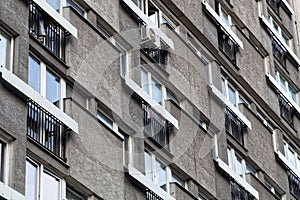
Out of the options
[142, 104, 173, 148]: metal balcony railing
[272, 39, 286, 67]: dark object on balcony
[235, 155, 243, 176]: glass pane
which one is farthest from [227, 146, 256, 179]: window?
[272, 39, 286, 67]: dark object on balcony

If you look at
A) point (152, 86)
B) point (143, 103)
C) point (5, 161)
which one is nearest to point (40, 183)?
point (5, 161)

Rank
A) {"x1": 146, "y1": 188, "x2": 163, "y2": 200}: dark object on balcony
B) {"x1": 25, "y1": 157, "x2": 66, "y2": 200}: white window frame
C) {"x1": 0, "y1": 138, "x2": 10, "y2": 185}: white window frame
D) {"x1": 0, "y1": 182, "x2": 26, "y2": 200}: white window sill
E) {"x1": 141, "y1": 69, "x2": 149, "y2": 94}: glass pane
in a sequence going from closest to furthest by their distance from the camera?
{"x1": 0, "y1": 182, "x2": 26, "y2": 200}: white window sill
{"x1": 0, "y1": 138, "x2": 10, "y2": 185}: white window frame
{"x1": 25, "y1": 157, "x2": 66, "y2": 200}: white window frame
{"x1": 146, "y1": 188, "x2": 163, "y2": 200}: dark object on balcony
{"x1": 141, "y1": 69, "x2": 149, "y2": 94}: glass pane

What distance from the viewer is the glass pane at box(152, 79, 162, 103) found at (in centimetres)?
2686

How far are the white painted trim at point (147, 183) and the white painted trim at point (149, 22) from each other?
172 inches

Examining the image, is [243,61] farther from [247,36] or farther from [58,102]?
[58,102]

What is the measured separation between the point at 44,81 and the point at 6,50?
1293 millimetres

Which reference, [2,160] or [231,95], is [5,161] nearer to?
[2,160]

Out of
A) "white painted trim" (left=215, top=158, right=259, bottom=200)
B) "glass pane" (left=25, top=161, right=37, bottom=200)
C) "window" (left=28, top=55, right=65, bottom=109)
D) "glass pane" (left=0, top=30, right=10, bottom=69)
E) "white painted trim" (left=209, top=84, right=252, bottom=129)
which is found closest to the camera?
"glass pane" (left=25, top=161, right=37, bottom=200)

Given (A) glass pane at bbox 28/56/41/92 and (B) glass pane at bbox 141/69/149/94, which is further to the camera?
(B) glass pane at bbox 141/69/149/94

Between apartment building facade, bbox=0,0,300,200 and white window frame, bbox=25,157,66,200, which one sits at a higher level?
apartment building facade, bbox=0,0,300,200

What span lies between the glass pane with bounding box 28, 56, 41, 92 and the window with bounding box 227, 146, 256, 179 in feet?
30.1

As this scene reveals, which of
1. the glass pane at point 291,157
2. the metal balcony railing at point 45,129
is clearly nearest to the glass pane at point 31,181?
the metal balcony railing at point 45,129

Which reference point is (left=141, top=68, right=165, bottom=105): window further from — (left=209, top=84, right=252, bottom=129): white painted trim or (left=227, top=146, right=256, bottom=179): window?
(left=227, top=146, right=256, bottom=179): window

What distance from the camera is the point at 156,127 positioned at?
26.1 meters
